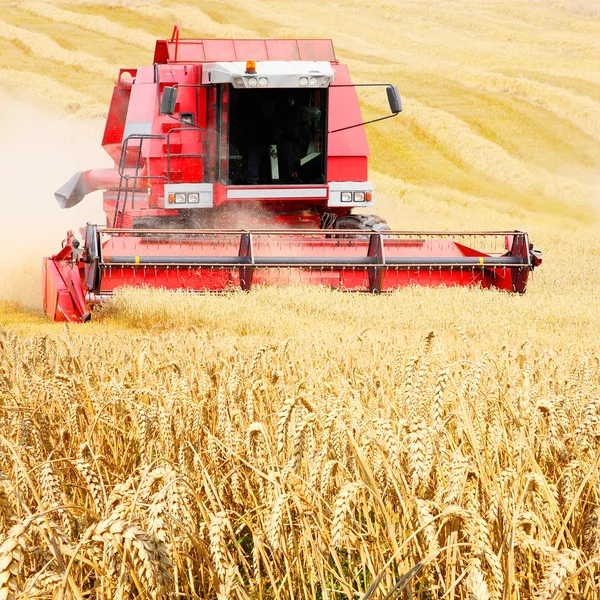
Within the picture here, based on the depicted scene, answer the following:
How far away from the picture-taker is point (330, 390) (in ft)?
9.89

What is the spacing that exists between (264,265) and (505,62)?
104 ft

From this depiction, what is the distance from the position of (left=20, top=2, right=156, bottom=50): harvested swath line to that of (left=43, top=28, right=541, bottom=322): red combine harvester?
25305 mm

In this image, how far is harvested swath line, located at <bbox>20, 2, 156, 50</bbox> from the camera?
1423 inches

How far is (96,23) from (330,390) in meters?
38.0

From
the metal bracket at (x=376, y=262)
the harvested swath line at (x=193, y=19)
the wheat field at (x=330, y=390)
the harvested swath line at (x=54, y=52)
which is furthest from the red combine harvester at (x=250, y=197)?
the harvested swath line at (x=193, y=19)

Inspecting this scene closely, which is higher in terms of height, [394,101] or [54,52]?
[54,52]

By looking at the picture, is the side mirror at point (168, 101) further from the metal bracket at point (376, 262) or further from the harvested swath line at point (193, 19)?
the harvested swath line at point (193, 19)

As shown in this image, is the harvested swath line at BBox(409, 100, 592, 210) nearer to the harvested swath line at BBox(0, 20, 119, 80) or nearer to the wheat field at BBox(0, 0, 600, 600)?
the wheat field at BBox(0, 0, 600, 600)

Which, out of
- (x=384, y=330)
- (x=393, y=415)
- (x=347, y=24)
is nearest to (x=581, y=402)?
(x=393, y=415)

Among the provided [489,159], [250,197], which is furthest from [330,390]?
[489,159]

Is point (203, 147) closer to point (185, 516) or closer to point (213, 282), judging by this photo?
point (213, 282)

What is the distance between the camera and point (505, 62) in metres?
37.9

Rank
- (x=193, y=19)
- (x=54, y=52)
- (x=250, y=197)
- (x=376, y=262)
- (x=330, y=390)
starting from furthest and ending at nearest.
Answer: (x=193, y=19) < (x=54, y=52) < (x=250, y=197) < (x=376, y=262) < (x=330, y=390)

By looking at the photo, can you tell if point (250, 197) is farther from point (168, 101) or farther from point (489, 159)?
point (489, 159)
